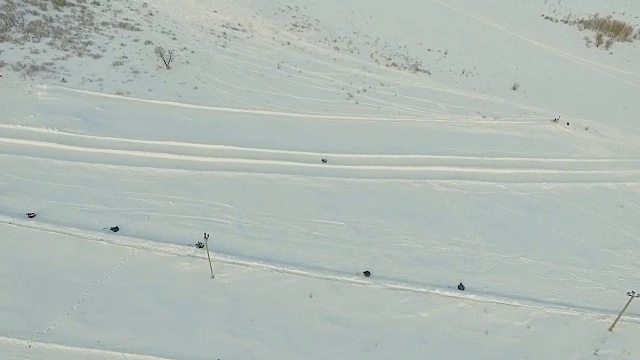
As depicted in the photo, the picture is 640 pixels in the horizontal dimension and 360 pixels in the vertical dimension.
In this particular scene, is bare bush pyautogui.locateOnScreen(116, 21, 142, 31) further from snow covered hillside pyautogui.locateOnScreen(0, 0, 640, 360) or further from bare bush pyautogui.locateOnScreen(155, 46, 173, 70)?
bare bush pyautogui.locateOnScreen(155, 46, 173, 70)

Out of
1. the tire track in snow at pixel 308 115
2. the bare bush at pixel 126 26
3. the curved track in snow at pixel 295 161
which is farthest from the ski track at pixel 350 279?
the bare bush at pixel 126 26

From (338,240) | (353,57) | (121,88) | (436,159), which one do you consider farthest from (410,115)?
(121,88)

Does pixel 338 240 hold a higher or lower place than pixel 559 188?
lower

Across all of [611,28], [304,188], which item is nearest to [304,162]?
[304,188]

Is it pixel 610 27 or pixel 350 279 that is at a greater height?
pixel 610 27

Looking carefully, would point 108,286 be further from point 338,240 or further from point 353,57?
point 353,57

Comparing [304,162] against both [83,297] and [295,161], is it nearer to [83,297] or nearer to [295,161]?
[295,161]
